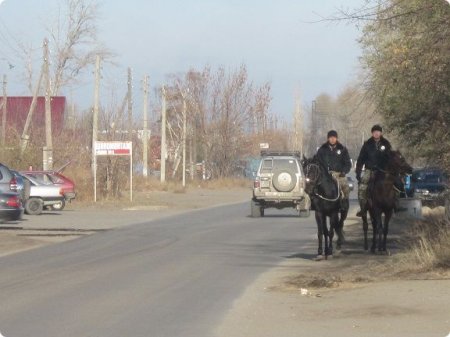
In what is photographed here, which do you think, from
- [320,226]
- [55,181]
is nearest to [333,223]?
[320,226]

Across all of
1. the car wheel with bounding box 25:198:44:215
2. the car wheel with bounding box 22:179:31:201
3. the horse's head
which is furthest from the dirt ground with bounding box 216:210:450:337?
the car wheel with bounding box 25:198:44:215

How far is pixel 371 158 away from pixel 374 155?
0.26ft

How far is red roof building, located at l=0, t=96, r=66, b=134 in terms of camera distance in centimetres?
6870

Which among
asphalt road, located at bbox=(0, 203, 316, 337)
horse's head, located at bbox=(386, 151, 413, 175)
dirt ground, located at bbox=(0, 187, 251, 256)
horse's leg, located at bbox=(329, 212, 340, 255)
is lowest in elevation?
asphalt road, located at bbox=(0, 203, 316, 337)

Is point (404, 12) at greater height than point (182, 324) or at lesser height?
greater

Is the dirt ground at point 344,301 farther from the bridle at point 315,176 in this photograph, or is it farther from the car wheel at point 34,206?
the car wheel at point 34,206

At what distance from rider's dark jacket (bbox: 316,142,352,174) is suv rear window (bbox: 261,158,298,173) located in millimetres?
15190

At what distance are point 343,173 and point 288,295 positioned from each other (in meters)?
4.78

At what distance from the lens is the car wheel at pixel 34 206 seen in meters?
35.5

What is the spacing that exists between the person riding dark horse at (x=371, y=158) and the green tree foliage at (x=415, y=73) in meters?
1.05

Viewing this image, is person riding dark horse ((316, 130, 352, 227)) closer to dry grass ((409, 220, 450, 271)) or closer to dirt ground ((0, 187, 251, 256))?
dry grass ((409, 220, 450, 271))

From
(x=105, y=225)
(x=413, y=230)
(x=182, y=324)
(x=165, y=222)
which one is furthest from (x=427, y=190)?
(x=182, y=324)

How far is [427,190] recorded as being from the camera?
34.9 m

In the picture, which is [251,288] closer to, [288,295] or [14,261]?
[288,295]
